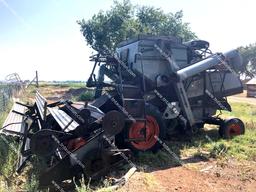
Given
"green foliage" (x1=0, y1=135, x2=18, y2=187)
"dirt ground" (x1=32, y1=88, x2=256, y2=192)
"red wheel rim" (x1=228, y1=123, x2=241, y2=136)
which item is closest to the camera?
"dirt ground" (x1=32, y1=88, x2=256, y2=192)

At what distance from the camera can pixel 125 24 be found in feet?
105

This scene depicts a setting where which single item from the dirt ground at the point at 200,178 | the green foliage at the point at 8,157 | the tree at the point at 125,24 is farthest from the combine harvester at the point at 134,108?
the tree at the point at 125,24

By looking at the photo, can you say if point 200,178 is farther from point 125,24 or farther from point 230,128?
point 125,24

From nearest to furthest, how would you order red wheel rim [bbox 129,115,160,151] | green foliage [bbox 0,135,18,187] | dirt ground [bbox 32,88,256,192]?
1. dirt ground [bbox 32,88,256,192]
2. green foliage [bbox 0,135,18,187]
3. red wheel rim [bbox 129,115,160,151]

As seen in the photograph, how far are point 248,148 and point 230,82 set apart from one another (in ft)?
7.12

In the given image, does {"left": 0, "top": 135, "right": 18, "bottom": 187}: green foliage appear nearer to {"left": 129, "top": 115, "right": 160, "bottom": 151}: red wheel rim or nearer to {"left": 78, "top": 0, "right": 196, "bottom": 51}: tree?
{"left": 129, "top": 115, "right": 160, "bottom": 151}: red wheel rim

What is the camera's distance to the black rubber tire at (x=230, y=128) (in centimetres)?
912

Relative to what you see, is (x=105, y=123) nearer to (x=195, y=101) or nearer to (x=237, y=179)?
(x=237, y=179)

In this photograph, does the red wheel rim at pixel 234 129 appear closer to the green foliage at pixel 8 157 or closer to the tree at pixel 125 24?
the green foliage at pixel 8 157

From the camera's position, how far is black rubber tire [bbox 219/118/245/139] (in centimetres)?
912

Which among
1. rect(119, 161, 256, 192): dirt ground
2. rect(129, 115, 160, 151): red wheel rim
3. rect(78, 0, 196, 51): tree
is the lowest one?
rect(119, 161, 256, 192): dirt ground

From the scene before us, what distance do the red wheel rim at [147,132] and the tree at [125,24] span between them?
80.8ft

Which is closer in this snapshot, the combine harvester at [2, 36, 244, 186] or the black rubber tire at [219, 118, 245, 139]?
the combine harvester at [2, 36, 244, 186]

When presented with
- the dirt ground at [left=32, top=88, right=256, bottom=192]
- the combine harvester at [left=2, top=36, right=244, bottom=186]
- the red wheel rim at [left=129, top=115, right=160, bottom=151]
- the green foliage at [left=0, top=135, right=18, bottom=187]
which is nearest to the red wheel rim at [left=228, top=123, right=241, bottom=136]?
the combine harvester at [left=2, top=36, right=244, bottom=186]
